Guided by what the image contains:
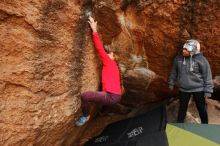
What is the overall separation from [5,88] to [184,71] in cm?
272

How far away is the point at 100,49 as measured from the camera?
5523 mm

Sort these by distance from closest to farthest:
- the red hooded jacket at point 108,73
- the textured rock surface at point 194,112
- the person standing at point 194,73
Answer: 1. the red hooded jacket at point 108,73
2. the person standing at point 194,73
3. the textured rock surface at point 194,112

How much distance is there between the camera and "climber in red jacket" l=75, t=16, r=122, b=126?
5461 millimetres

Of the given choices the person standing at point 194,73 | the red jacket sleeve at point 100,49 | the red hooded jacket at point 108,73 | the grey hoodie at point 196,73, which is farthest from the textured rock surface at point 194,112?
the red jacket sleeve at point 100,49

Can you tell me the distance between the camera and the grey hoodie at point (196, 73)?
18.8 feet

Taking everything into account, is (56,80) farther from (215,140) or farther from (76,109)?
(215,140)

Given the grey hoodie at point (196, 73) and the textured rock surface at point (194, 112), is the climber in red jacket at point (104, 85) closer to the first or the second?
the grey hoodie at point (196, 73)

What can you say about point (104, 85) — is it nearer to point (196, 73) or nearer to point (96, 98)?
point (96, 98)

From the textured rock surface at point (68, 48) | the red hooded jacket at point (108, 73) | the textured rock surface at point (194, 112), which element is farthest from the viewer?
the textured rock surface at point (194, 112)

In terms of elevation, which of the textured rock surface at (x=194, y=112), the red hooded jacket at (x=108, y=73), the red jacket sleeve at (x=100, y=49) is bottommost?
the textured rock surface at (x=194, y=112)

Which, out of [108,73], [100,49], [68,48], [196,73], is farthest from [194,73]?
[68,48]

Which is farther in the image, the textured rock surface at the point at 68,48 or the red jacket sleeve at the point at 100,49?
the red jacket sleeve at the point at 100,49

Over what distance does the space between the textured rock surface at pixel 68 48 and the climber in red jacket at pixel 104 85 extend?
11 centimetres

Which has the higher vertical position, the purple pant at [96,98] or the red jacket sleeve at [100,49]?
the red jacket sleeve at [100,49]
